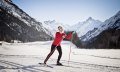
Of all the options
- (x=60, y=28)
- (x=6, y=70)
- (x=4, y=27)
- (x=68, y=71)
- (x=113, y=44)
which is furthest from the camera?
(x=4, y=27)

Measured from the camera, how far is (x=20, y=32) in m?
186

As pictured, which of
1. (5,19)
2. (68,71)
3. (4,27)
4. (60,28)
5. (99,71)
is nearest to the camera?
→ (68,71)

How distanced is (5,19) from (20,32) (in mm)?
20589

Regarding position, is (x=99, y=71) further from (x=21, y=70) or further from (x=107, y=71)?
(x=21, y=70)

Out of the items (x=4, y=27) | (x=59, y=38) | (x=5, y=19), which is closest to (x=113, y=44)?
(x=59, y=38)

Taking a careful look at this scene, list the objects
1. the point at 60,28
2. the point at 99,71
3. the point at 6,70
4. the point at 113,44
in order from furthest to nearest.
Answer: the point at 113,44
the point at 60,28
the point at 99,71
the point at 6,70

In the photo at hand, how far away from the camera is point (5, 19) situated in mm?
185375

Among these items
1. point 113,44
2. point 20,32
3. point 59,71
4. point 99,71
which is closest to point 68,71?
point 59,71

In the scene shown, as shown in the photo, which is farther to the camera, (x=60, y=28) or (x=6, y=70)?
(x=60, y=28)

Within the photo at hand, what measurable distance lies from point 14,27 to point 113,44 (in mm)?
120647

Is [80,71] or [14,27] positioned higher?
[14,27]

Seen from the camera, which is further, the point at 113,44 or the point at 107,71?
the point at 113,44

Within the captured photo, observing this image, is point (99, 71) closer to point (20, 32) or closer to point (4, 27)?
point (4, 27)

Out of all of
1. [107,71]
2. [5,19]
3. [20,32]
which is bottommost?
[107,71]
